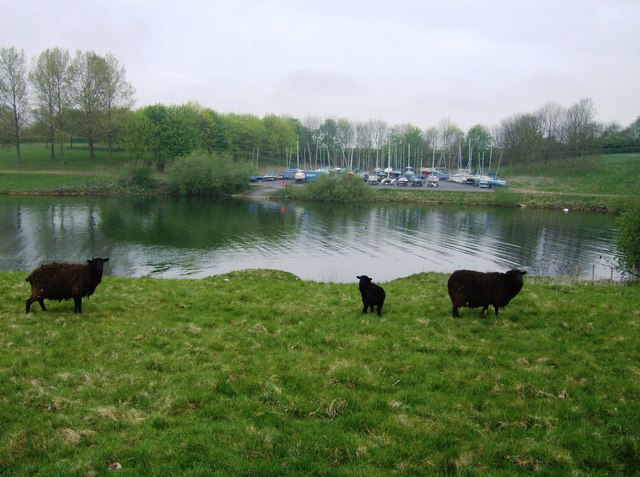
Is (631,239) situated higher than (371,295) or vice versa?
(631,239)

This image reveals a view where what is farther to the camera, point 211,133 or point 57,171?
point 211,133

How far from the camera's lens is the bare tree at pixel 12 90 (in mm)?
98125

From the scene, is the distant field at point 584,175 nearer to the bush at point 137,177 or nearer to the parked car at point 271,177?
the parked car at point 271,177

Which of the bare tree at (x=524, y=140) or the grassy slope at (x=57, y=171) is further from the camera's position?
the bare tree at (x=524, y=140)

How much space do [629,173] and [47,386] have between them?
13243 cm

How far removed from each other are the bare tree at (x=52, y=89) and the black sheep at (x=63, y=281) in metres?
104

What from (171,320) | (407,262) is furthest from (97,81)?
(171,320)

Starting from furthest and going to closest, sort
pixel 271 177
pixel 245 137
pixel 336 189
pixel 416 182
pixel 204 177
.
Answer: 1. pixel 245 137
2. pixel 271 177
3. pixel 416 182
4. pixel 204 177
5. pixel 336 189

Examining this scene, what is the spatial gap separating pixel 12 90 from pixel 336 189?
250ft

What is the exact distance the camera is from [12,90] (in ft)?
325

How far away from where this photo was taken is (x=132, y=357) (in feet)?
34.6

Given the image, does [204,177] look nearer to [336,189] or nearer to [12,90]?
[336,189]

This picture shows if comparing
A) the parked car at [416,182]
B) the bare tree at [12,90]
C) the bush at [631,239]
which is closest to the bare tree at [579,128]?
the parked car at [416,182]

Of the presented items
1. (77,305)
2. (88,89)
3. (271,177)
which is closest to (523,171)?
(271,177)
